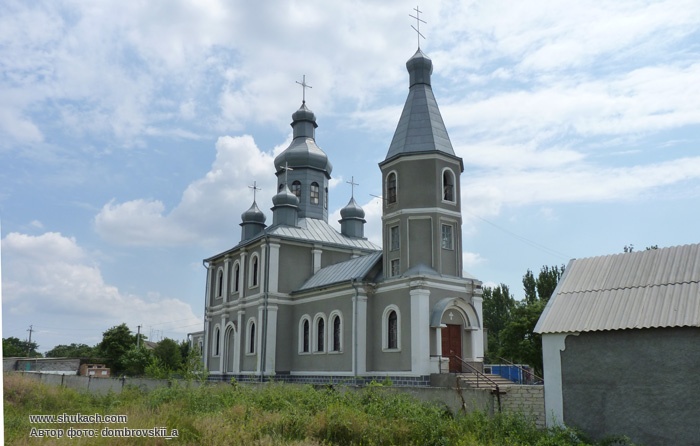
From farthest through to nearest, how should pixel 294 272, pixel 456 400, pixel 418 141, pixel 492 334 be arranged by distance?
pixel 492 334 → pixel 294 272 → pixel 418 141 → pixel 456 400

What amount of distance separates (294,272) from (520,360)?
460 inches

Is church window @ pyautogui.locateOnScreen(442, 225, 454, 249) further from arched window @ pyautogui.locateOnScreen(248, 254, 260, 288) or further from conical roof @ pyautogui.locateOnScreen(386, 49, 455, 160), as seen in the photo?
arched window @ pyautogui.locateOnScreen(248, 254, 260, 288)

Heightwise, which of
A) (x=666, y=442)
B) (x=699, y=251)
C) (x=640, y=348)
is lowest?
(x=666, y=442)

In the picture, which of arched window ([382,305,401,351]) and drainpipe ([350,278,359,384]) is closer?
arched window ([382,305,401,351])

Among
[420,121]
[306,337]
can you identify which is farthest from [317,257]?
[420,121]

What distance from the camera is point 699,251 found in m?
12.4

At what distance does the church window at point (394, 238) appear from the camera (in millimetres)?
22259

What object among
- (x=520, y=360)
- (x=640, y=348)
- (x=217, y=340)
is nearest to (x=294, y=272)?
(x=217, y=340)

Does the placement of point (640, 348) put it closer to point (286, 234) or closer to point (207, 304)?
point (286, 234)

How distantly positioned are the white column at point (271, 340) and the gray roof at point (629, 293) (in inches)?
578

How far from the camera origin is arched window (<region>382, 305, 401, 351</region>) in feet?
68.9

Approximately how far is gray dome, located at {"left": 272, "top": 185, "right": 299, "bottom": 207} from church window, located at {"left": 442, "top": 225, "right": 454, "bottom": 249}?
31.8 ft

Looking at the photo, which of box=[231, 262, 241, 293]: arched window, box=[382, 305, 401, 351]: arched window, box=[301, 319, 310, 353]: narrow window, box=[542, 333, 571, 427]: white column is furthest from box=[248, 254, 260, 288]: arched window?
Result: box=[542, 333, 571, 427]: white column

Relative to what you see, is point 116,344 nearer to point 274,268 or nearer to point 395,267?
point 274,268
